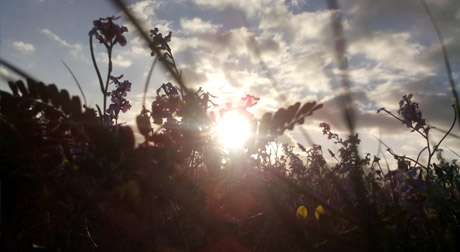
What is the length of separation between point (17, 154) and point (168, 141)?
1.72 feet

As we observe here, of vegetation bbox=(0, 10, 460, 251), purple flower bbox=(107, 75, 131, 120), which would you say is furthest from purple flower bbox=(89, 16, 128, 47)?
purple flower bbox=(107, 75, 131, 120)

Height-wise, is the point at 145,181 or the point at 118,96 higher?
the point at 118,96

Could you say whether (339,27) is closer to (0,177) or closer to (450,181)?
(0,177)

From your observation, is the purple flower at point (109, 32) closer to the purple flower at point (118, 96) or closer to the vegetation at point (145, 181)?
the vegetation at point (145, 181)

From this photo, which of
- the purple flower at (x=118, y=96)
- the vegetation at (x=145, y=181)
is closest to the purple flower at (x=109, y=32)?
the vegetation at (x=145, y=181)

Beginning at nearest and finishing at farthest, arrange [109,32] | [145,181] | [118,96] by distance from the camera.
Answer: [145,181]
[109,32]
[118,96]

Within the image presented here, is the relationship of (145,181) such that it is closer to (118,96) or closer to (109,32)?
(109,32)

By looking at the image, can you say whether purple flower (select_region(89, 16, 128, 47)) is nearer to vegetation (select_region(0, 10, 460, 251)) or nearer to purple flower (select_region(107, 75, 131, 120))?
vegetation (select_region(0, 10, 460, 251))

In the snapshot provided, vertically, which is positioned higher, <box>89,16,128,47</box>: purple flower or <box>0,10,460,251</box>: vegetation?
<box>89,16,128,47</box>: purple flower

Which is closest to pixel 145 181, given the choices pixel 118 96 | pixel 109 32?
pixel 109 32

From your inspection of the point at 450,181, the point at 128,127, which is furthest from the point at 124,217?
the point at 450,181

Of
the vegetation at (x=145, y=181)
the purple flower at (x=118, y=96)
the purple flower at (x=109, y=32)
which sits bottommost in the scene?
the vegetation at (x=145, y=181)

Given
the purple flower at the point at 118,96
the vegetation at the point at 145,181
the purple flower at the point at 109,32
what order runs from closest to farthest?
the vegetation at the point at 145,181 → the purple flower at the point at 109,32 → the purple flower at the point at 118,96

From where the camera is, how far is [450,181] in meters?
3.68
